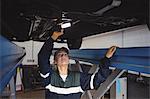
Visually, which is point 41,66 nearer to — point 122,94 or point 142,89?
point 122,94

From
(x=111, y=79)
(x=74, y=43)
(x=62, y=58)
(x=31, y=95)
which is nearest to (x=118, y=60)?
(x=62, y=58)

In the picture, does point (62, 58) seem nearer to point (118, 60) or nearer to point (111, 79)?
point (118, 60)

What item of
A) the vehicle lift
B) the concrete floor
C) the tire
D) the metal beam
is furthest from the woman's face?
the concrete floor

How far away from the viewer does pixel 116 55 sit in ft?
5.43

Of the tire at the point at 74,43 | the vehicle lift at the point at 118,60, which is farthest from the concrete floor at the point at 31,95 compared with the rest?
the vehicle lift at the point at 118,60

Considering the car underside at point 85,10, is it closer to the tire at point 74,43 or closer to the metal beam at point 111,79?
the metal beam at point 111,79

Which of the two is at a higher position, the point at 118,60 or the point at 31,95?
the point at 118,60

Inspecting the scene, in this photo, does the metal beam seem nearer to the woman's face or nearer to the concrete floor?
the woman's face

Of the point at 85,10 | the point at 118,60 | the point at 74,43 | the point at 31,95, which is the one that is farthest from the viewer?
the point at 31,95

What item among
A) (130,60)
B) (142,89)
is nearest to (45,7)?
(130,60)

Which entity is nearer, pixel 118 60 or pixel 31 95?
pixel 118 60

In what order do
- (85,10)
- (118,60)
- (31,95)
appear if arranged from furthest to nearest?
(31,95) < (85,10) < (118,60)

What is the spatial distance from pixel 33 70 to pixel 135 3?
6110 millimetres

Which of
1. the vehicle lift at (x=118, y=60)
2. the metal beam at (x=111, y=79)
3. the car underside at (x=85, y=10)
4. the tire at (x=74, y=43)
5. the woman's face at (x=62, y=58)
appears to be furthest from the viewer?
the tire at (x=74, y=43)
